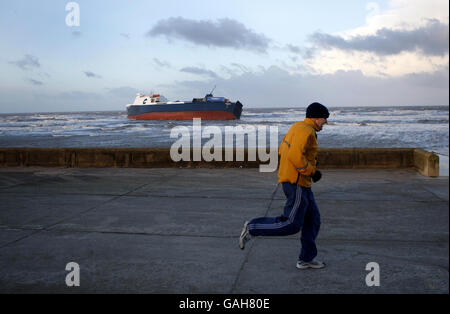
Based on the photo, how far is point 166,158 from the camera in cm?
1180

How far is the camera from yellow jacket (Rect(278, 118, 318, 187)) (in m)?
3.67

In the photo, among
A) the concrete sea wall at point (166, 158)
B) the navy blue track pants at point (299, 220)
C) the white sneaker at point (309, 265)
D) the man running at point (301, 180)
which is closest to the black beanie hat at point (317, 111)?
the man running at point (301, 180)

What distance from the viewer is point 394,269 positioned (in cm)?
395

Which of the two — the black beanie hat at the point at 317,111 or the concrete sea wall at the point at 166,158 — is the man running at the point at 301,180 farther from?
the concrete sea wall at the point at 166,158

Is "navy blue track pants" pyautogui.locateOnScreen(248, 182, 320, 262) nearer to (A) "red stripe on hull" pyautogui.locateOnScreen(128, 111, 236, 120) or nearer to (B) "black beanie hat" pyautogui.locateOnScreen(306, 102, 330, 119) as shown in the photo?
(B) "black beanie hat" pyautogui.locateOnScreen(306, 102, 330, 119)

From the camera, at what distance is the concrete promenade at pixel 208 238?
12.1ft

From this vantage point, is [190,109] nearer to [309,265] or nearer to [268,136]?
[268,136]

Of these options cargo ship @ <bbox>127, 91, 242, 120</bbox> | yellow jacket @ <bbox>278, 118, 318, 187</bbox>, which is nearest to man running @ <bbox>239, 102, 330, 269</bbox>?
yellow jacket @ <bbox>278, 118, 318, 187</bbox>

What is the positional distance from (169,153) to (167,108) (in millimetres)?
65938

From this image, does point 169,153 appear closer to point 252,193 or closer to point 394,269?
point 252,193

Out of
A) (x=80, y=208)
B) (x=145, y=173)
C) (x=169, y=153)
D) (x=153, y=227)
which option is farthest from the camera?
(x=169, y=153)

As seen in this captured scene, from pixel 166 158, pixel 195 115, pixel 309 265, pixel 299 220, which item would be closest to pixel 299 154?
pixel 299 220

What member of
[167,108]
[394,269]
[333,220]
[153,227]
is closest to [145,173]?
[153,227]
